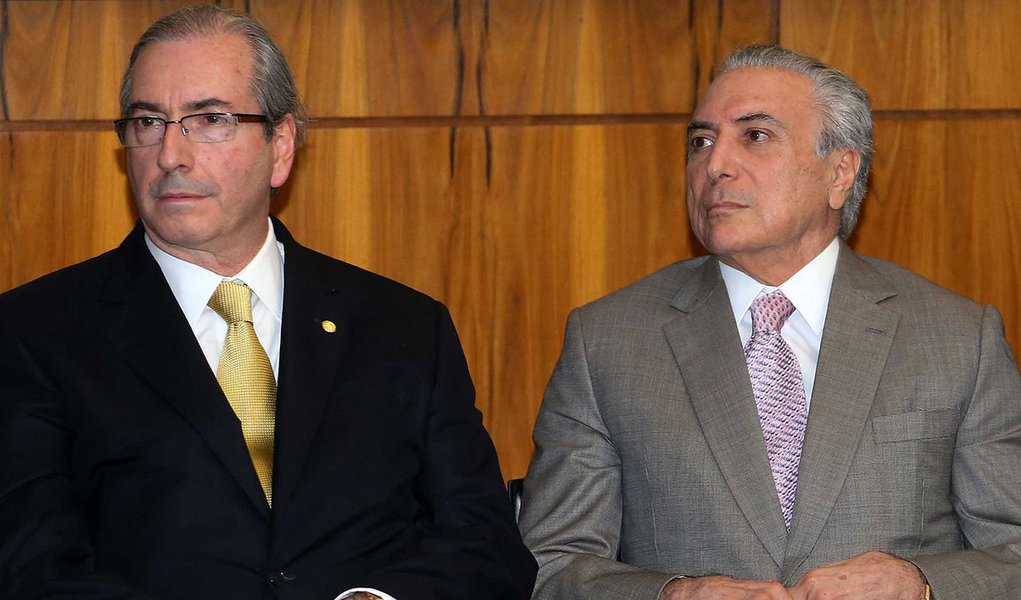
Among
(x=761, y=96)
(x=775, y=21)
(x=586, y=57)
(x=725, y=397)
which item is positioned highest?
(x=775, y=21)

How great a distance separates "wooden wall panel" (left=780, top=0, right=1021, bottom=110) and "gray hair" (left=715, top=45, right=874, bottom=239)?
1.35 ft

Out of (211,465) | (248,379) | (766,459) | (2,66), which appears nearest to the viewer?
(211,465)

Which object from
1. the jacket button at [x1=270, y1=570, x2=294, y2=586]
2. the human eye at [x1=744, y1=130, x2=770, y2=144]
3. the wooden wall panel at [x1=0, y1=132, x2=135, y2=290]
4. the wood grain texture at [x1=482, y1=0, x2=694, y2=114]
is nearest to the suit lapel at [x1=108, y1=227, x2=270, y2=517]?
the jacket button at [x1=270, y1=570, x2=294, y2=586]

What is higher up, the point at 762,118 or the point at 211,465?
the point at 762,118

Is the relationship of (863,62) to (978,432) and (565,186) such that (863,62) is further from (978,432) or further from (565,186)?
(978,432)

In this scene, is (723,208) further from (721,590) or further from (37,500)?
(37,500)

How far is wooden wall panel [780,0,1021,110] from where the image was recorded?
136 inches

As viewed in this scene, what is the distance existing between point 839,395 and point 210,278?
129cm

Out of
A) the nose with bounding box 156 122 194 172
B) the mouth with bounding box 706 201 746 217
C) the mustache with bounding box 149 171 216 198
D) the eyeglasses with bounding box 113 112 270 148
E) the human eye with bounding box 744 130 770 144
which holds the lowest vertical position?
the mustache with bounding box 149 171 216 198

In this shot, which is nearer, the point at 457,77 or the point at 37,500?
the point at 37,500

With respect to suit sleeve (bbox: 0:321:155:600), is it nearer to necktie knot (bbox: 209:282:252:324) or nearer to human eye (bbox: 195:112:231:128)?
necktie knot (bbox: 209:282:252:324)

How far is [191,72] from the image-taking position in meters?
2.71

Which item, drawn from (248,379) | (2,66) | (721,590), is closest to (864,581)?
(721,590)

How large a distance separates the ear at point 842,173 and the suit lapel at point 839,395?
7.8 inches
